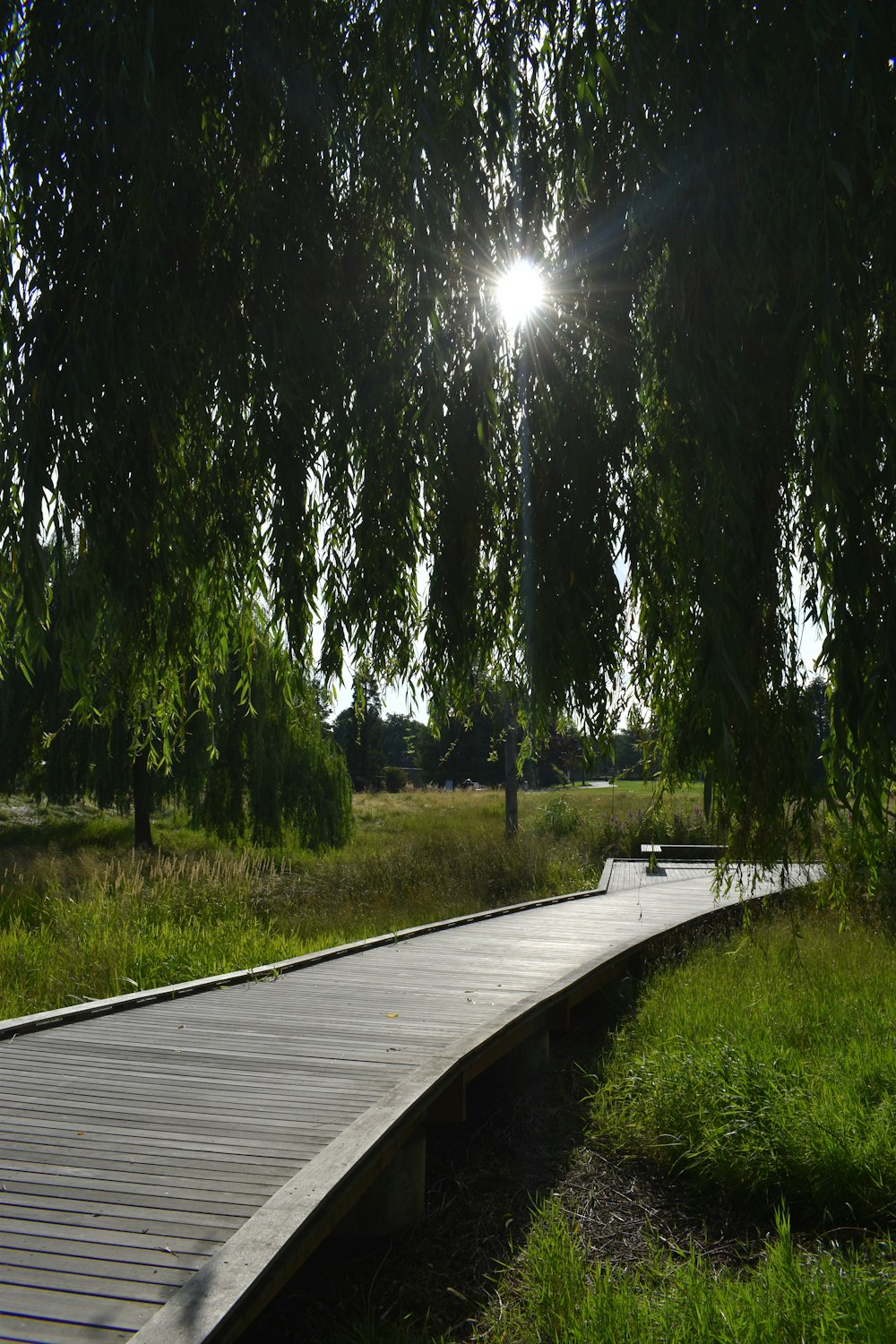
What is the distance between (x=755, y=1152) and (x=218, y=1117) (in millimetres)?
2398

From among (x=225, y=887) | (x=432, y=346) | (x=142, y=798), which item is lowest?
(x=225, y=887)

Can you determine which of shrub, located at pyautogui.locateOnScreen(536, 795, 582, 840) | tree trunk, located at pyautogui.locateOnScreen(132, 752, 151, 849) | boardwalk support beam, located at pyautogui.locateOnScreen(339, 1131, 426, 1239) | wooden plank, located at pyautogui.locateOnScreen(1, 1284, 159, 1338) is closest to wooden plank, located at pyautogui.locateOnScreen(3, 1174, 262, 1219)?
wooden plank, located at pyautogui.locateOnScreen(1, 1284, 159, 1338)

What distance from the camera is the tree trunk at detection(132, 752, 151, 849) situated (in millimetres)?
16312

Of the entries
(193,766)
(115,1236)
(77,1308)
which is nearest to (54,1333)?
(77,1308)

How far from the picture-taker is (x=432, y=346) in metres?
3.43

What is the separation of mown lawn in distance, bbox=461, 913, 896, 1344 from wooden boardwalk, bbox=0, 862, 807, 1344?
25.3 inches

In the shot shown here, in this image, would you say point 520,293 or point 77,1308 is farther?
point 520,293

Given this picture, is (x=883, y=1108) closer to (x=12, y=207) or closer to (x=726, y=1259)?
(x=726, y=1259)

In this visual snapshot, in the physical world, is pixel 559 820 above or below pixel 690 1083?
above

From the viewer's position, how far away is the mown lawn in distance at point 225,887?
804 cm

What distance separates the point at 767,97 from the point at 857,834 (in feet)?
6.59

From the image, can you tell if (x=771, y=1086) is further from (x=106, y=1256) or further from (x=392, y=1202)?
(x=106, y=1256)

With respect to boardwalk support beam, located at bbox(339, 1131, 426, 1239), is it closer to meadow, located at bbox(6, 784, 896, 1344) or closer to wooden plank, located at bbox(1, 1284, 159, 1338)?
meadow, located at bbox(6, 784, 896, 1344)

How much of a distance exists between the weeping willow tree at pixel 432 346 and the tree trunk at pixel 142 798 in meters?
13.0
